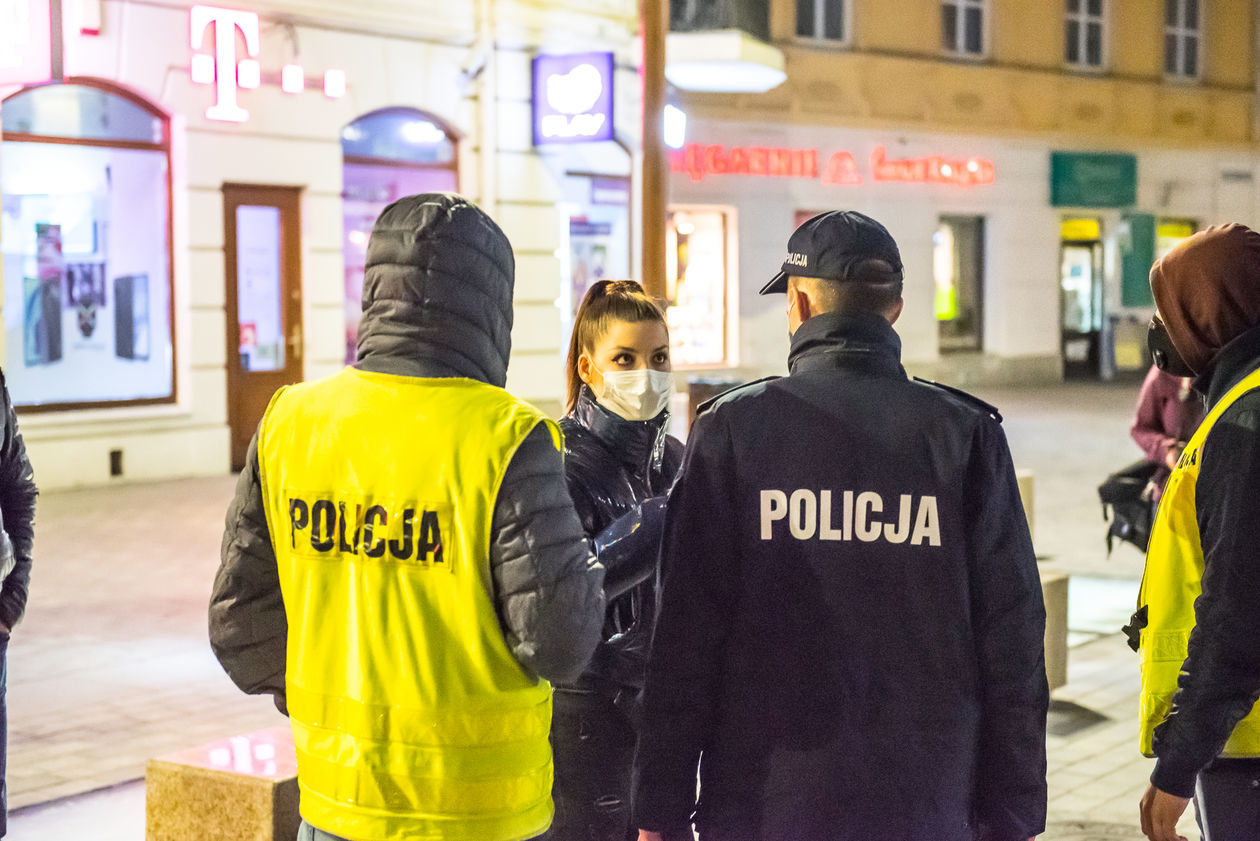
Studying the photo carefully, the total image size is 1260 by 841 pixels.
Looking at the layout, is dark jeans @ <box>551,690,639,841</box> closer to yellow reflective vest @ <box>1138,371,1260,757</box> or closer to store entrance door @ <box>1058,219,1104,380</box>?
yellow reflective vest @ <box>1138,371,1260,757</box>

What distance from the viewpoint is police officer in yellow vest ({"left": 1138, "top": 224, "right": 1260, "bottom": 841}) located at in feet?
9.75

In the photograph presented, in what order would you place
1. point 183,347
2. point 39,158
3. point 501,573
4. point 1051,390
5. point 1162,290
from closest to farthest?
1. point 501,573
2. point 1162,290
3. point 39,158
4. point 183,347
5. point 1051,390

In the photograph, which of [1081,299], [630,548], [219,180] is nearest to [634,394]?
[630,548]

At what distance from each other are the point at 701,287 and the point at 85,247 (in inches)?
453

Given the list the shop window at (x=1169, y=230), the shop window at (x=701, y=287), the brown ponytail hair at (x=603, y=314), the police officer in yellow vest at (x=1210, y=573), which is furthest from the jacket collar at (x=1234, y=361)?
the shop window at (x=1169, y=230)

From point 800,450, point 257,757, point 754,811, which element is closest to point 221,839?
point 257,757

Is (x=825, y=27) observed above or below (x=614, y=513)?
above

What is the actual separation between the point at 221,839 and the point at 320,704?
66.5 inches

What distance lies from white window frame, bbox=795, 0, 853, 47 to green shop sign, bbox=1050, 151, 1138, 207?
17.3 ft

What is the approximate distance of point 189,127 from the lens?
14.5 metres

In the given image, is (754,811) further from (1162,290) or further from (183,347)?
(183,347)

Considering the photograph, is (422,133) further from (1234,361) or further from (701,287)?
(1234,361)

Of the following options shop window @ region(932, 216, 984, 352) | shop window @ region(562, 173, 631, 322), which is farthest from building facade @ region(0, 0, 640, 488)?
shop window @ region(932, 216, 984, 352)

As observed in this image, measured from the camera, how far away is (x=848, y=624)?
9.02 ft
